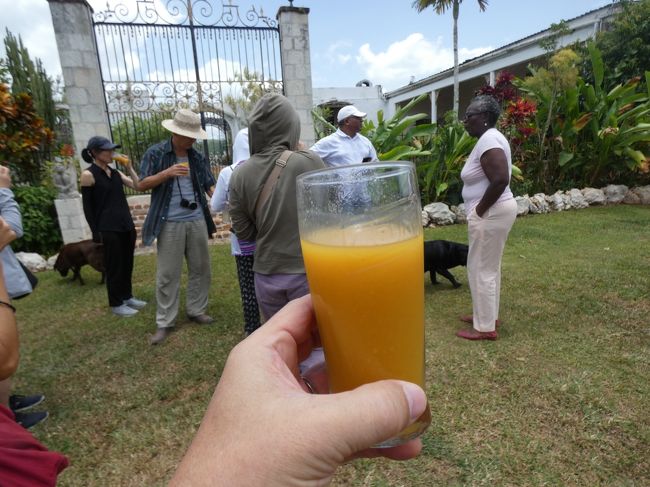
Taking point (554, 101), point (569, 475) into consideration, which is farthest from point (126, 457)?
point (554, 101)

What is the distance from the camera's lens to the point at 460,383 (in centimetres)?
264

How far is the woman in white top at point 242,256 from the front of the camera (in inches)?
111

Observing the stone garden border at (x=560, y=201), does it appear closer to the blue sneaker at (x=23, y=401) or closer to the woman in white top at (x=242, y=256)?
the woman in white top at (x=242, y=256)

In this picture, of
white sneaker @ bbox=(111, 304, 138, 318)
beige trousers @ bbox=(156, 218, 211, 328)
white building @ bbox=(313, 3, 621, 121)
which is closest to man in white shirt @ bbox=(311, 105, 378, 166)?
beige trousers @ bbox=(156, 218, 211, 328)

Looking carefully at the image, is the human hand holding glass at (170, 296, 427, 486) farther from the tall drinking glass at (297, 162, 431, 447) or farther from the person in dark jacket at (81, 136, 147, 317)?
the person in dark jacket at (81, 136, 147, 317)

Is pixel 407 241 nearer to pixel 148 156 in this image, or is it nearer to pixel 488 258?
pixel 488 258

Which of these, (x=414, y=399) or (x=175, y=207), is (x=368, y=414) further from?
(x=175, y=207)

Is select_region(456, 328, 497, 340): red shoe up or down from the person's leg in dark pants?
down

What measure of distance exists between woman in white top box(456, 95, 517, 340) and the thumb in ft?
7.57

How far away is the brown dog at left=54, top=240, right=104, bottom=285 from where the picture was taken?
4902mm

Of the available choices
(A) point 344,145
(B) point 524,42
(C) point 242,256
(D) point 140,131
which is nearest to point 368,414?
(C) point 242,256

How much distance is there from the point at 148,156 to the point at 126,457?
2329 millimetres

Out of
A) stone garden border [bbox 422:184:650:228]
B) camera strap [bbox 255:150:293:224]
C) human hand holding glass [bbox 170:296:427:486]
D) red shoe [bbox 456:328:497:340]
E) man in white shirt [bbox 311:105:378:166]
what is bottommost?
red shoe [bbox 456:328:497:340]

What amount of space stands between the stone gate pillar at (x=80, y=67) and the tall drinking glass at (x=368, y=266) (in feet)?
22.9
